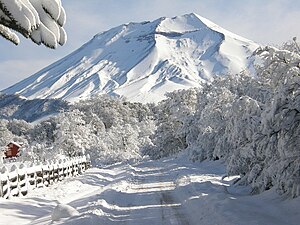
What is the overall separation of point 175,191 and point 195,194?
2.42 meters

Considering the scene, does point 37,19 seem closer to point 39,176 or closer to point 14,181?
point 14,181

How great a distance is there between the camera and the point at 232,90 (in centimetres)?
4531

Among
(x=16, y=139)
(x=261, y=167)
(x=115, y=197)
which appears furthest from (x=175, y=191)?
(x=16, y=139)

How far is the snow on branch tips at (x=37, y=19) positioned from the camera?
145 inches

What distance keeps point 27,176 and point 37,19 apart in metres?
14.2

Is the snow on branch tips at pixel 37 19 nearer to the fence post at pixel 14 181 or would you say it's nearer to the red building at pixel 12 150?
the fence post at pixel 14 181

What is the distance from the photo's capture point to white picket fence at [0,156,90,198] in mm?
Result: 14633

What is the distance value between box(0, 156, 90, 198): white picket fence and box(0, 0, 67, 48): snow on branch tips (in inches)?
421

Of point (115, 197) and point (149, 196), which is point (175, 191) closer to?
point (149, 196)

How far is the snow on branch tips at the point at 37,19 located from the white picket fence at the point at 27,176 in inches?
421

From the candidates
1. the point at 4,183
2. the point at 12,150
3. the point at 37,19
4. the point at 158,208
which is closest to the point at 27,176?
the point at 4,183

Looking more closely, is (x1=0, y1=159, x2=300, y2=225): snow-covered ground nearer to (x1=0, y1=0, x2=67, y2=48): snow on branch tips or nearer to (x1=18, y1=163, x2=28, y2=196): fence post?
(x1=18, y1=163, x2=28, y2=196): fence post

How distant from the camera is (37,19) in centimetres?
387

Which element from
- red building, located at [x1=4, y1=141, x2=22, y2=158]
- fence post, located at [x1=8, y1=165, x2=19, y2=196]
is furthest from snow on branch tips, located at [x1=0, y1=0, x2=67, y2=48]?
red building, located at [x1=4, y1=141, x2=22, y2=158]
